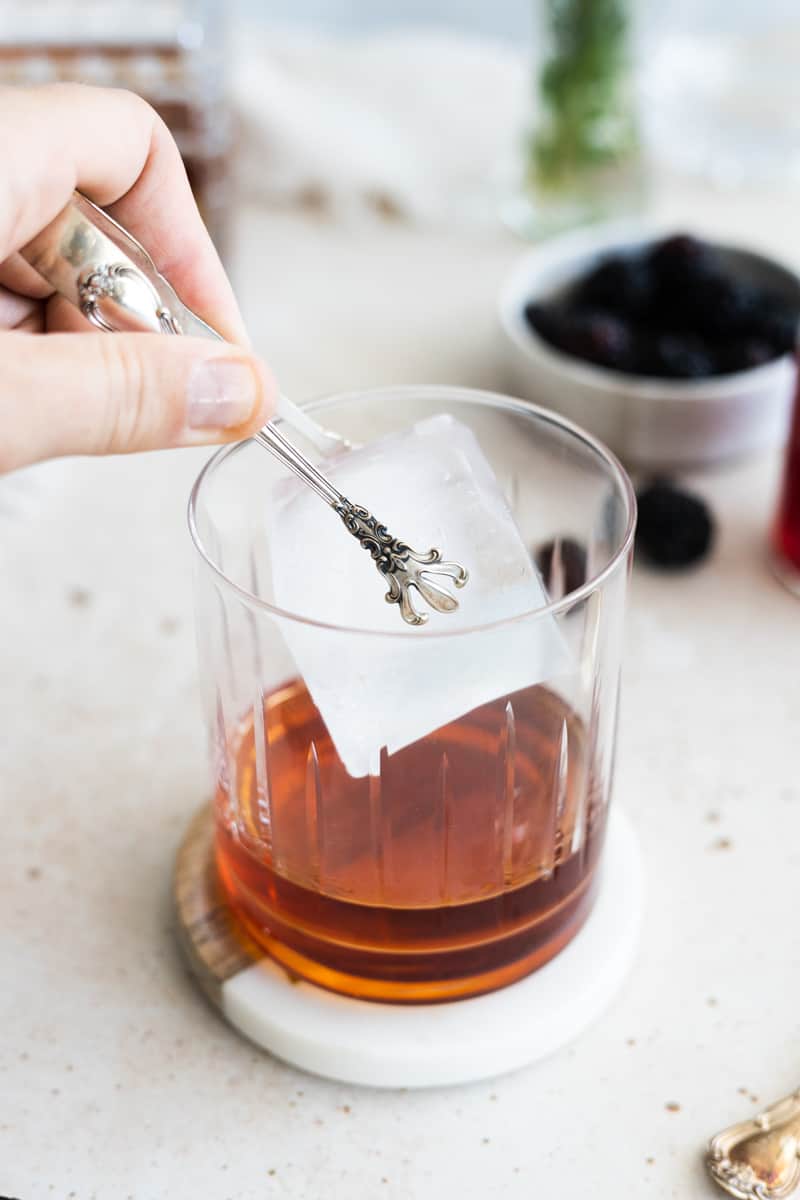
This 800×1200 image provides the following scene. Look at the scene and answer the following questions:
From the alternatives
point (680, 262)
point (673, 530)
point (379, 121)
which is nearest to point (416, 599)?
point (673, 530)

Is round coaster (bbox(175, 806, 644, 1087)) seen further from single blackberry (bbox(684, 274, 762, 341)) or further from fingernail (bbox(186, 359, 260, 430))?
single blackberry (bbox(684, 274, 762, 341))

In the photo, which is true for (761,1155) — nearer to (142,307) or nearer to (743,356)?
(142,307)

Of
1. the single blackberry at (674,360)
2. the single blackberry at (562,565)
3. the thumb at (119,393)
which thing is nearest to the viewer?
the thumb at (119,393)

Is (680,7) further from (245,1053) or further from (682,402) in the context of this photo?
(245,1053)

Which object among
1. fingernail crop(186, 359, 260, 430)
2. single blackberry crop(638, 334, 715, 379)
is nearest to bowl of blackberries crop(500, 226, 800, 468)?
single blackberry crop(638, 334, 715, 379)

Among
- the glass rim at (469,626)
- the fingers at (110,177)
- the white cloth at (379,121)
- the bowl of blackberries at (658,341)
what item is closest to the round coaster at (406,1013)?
the glass rim at (469,626)

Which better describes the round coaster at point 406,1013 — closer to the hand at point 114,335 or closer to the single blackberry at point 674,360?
the hand at point 114,335

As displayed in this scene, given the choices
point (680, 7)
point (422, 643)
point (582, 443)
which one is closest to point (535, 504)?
point (582, 443)
